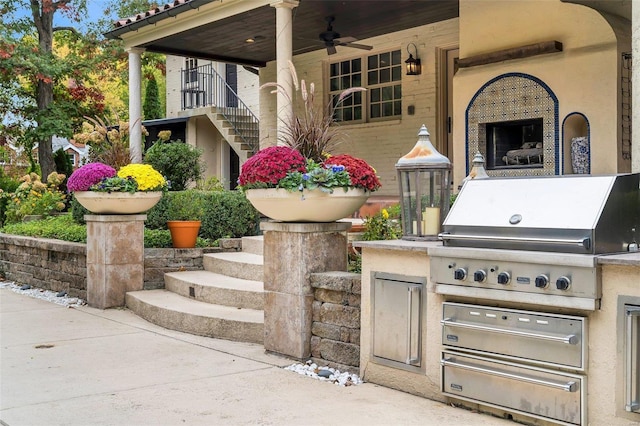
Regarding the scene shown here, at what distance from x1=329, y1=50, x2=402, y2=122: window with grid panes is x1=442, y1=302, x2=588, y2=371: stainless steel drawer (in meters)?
7.85

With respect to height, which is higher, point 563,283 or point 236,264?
point 563,283

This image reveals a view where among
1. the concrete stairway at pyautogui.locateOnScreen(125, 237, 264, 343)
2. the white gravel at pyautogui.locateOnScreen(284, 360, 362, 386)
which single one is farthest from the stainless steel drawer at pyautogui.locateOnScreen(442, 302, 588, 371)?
the concrete stairway at pyautogui.locateOnScreen(125, 237, 264, 343)

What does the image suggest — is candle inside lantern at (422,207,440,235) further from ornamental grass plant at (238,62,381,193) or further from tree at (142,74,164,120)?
tree at (142,74,164,120)

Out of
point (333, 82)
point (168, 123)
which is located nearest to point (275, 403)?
point (333, 82)

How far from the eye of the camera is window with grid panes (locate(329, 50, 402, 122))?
11.5 meters

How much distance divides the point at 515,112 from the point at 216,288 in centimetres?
392

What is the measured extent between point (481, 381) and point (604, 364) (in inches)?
27.7

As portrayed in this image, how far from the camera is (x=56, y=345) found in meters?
5.88

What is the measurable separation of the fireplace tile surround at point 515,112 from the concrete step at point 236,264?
9.32 ft

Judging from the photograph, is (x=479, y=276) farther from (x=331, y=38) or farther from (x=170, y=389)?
(x=331, y=38)

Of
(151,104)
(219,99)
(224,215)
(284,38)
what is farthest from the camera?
(151,104)

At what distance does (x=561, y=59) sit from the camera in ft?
24.7

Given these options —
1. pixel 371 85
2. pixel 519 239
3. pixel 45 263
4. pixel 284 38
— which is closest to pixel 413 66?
pixel 371 85

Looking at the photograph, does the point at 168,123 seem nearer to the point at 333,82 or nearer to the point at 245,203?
the point at 333,82
